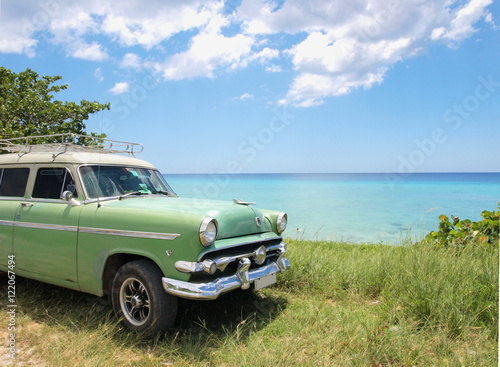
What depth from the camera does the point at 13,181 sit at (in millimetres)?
5188

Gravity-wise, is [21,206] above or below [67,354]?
above

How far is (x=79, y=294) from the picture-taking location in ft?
16.9

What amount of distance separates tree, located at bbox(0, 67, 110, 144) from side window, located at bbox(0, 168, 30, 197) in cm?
535

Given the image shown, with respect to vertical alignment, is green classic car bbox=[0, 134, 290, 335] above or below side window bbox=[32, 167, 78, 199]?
below

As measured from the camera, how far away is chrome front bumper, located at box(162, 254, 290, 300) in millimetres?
3426

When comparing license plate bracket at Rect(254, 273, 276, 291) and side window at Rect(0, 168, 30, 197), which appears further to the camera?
side window at Rect(0, 168, 30, 197)

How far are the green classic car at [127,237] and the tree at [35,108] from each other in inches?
247

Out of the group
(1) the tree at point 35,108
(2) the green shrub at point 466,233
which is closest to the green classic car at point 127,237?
(2) the green shrub at point 466,233

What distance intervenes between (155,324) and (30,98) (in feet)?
33.4

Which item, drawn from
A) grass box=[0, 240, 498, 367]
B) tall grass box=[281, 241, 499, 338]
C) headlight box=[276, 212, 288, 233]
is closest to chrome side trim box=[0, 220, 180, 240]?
grass box=[0, 240, 498, 367]

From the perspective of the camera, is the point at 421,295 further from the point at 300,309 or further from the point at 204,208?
the point at 204,208

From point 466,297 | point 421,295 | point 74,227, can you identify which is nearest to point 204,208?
point 74,227

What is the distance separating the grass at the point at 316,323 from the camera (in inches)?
129

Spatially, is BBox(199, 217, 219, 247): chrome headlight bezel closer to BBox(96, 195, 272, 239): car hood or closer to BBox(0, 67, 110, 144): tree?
BBox(96, 195, 272, 239): car hood
